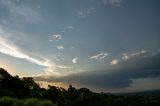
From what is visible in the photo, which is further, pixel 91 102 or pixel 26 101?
pixel 91 102

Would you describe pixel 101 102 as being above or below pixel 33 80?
below

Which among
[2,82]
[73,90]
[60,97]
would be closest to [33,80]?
[73,90]

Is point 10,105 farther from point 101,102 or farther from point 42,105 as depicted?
point 101,102

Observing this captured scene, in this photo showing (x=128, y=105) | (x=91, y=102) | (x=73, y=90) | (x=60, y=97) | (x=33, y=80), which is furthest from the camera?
(x=33, y=80)

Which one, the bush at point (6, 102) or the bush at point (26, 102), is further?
the bush at point (6, 102)

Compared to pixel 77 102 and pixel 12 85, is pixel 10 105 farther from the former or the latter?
pixel 12 85

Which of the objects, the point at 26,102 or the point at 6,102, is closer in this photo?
the point at 26,102

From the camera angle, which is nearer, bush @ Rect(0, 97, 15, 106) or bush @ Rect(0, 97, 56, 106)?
bush @ Rect(0, 97, 56, 106)

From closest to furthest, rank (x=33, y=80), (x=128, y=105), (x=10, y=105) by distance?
(x=10, y=105)
(x=128, y=105)
(x=33, y=80)

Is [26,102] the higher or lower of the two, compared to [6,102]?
lower

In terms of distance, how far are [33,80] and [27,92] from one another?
29.7m

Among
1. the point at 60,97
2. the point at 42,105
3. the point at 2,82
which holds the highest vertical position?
the point at 2,82

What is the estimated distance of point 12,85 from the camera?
62.7 m

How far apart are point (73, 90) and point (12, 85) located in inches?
656
